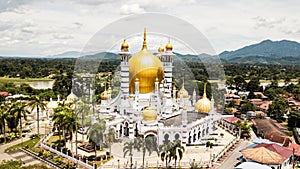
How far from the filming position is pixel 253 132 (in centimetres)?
3164

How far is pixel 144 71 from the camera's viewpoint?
26406 millimetres

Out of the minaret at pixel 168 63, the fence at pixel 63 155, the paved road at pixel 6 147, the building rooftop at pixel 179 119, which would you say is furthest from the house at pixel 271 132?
the paved road at pixel 6 147

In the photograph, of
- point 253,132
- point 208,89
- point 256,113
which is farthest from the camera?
point 208,89

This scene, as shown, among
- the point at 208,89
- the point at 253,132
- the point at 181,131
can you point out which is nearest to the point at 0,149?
the point at 181,131

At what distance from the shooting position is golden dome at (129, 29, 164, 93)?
2633cm

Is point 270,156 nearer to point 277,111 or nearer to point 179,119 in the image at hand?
point 179,119

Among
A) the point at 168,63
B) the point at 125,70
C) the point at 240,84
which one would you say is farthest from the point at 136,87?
the point at 240,84

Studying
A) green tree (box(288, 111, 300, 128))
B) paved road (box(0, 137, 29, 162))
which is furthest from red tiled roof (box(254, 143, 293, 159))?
paved road (box(0, 137, 29, 162))

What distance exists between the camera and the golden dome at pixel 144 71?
2633 centimetres

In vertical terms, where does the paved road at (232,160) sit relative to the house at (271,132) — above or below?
below

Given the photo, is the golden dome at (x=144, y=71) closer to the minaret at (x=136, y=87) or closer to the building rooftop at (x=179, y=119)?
the minaret at (x=136, y=87)

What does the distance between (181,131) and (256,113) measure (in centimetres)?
2115

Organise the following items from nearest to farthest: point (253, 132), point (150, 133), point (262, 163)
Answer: point (262, 163)
point (150, 133)
point (253, 132)

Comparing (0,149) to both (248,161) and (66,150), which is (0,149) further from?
(248,161)
